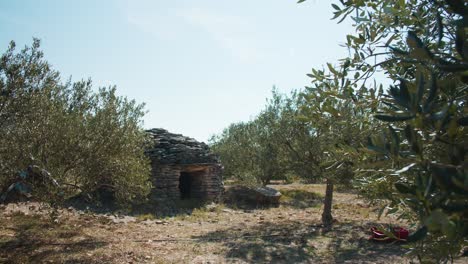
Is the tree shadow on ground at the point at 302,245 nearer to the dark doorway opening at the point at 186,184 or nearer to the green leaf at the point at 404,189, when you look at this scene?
the dark doorway opening at the point at 186,184

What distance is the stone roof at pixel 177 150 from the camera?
1817cm

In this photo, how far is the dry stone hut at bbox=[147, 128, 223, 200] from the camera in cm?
1786

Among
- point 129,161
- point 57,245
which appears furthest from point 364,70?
point 57,245

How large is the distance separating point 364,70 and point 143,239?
9667mm

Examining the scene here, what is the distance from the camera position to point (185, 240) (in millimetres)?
11219

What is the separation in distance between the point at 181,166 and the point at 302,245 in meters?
9.20

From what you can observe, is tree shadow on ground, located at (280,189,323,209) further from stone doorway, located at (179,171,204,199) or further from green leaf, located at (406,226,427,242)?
green leaf, located at (406,226,427,242)

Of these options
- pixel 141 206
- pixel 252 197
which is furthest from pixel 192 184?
pixel 141 206

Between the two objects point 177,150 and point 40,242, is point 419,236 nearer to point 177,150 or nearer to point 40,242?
point 40,242

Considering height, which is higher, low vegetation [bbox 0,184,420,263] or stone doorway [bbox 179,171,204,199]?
stone doorway [bbox 179,171,204,199]

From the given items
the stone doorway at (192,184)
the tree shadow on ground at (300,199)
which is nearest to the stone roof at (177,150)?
the stone doorway at (192,184)

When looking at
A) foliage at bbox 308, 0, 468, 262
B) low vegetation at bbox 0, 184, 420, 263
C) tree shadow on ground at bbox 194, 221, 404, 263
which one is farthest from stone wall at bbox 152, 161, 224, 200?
foliage at bbox 308, 0, 468, 262

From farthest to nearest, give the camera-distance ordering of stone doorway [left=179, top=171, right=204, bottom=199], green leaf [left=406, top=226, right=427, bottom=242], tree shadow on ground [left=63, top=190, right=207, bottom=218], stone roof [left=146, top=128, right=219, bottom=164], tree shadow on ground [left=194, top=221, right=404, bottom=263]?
stone doorway [left=179, top=171, right=204, bottom=199]
stone roof [left=146, top=128, right=219, bottom=164]
tree shadow on ground [left=63, top=190, right=207, bottom=218]
tree shadow on ground [left=194, top=221, right=404, bottom=263]
green leaf [left=406, top=226, right=427, bottom=242]

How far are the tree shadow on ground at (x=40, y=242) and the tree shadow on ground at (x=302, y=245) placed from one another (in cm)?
366
